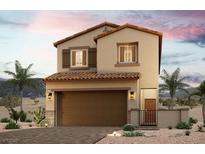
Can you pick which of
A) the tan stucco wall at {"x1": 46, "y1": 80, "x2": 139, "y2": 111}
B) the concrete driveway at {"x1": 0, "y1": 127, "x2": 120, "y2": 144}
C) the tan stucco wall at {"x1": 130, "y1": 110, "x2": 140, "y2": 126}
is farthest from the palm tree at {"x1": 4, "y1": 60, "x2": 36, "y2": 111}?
the tan stucco wall at {"x1": 130, "y1": 110, "x2": 140, "y2": 126}

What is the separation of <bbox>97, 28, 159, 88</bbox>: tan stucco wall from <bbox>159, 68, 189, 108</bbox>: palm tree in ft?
1.66

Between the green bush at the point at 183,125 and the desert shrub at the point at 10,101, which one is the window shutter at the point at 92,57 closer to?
the desert shrub at the point at 10,101

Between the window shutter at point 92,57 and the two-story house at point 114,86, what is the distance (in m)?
0.57

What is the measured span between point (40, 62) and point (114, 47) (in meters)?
4.11

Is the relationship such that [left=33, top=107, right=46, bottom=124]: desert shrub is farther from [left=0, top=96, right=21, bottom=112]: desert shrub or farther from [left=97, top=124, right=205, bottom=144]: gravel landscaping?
[left=97, top=124, right=205, bottom=144]: gravel landscaping

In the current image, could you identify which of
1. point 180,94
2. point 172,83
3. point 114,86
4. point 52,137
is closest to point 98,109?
point 114,86

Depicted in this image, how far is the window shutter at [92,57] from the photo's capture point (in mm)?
21547

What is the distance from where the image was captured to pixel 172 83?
744 inches

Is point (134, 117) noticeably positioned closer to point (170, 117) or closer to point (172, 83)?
point (170, 117)

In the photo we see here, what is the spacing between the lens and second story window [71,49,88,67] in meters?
21.8

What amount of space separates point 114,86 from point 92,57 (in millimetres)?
2643

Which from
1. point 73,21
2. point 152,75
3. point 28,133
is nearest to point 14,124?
point 28,133

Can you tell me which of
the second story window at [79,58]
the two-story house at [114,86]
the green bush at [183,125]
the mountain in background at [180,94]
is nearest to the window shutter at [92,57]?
the second story window at [79,58]
